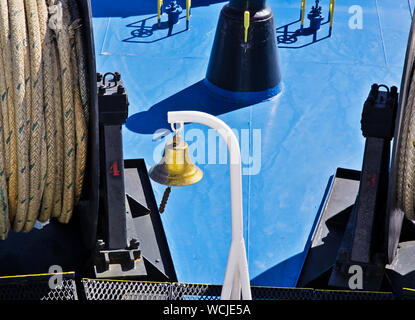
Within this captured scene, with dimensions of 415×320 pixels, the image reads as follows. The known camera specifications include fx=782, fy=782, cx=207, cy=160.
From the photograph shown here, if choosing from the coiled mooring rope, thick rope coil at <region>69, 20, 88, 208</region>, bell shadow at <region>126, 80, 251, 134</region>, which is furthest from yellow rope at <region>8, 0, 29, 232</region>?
bell shadow at <region>126, 80, 251, 134</region>

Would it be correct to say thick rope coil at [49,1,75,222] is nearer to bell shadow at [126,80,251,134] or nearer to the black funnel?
bell shadow at [126,80,251,134]

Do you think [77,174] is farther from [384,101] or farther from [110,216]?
[384,101]

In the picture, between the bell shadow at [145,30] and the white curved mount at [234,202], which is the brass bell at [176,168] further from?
the bell shadow at [145,30]

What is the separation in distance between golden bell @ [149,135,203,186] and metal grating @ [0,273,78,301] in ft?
4.09

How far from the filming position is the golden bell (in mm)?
3328

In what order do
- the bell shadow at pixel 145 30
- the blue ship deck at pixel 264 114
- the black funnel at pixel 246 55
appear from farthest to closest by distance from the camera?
the bell shadow at pixel 145 30 < the black funnel at pixel 246 55 < the blue ship deck at pixel 264 114

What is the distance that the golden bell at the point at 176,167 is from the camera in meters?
3.33

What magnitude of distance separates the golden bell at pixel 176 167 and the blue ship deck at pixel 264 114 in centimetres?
182

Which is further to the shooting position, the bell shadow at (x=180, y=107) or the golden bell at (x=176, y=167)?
the bell shadow at (x=180, y=107)

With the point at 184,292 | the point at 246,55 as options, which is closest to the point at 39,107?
the point at 184,292

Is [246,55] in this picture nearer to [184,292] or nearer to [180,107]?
[180,107]

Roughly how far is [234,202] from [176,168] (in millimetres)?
494

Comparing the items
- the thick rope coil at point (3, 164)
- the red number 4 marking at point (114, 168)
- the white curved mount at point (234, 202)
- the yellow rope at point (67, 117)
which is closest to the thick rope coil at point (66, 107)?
the yellow rope at point (67, 117)

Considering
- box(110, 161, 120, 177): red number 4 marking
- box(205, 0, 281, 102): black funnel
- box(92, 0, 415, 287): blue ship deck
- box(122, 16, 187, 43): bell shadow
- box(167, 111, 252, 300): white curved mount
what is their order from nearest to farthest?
1. box(167, 111, 252, 300): white curved mount
2. box(110, 161, 120, 177): red number 4 marking
3. box(92, 0, 415, 287): blue ship deck
4. box(205, 0, 281, 102): black funnel
5. box(122, 16, 187, 43): bell shadow
